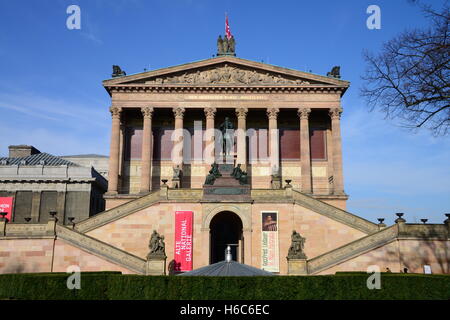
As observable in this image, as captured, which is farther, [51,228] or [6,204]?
[6,204]

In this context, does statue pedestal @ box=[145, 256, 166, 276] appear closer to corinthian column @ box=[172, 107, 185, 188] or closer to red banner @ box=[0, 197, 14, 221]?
corinthian column @ box=[172, 107, 185, 188]

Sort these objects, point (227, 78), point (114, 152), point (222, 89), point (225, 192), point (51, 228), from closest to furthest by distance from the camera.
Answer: point (51, 228) → point (225, 192) → point (114, 152) → point (222, 89) → point (227, 78)

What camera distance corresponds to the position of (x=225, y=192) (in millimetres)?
34062

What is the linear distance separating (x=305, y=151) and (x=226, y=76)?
1127cm

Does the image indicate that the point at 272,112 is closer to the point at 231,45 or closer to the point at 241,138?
the point at 241,138

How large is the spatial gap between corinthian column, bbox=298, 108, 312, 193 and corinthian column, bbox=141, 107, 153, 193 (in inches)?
599

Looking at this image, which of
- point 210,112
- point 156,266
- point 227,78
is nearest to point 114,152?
point 210,112

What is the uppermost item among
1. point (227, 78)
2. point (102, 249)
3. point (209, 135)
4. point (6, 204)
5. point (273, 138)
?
point (227, 78)

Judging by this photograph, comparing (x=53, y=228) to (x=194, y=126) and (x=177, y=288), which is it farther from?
(x=194, y=126)

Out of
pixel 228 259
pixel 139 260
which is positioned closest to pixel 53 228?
pixel 139 260

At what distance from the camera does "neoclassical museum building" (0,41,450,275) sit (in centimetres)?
2956

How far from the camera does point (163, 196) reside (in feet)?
113

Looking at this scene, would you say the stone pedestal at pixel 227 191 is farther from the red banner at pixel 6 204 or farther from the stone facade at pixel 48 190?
the red banner at pixel 6 204

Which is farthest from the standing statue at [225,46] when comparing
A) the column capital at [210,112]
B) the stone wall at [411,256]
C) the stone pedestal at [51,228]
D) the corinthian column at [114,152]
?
the stone wall at [411,256]
